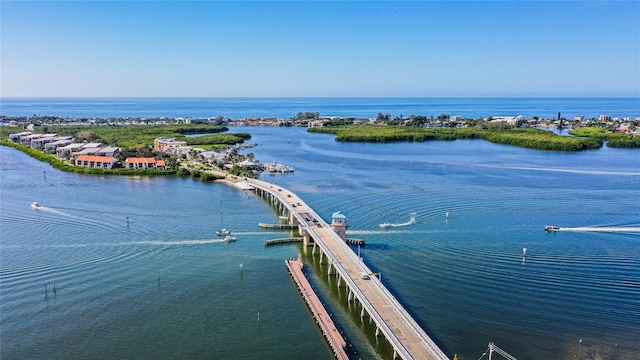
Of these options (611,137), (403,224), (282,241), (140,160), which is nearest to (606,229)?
(403,224)

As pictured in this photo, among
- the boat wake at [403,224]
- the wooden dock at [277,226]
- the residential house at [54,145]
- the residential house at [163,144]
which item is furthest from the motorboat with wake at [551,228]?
the residential house at [54,145]

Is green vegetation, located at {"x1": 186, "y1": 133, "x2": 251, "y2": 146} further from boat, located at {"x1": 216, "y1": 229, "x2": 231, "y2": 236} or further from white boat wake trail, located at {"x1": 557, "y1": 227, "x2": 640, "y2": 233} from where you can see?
white boat wake trail, located at {"x1": 557, "y1": 227, "x2": 640, "y2": 233}

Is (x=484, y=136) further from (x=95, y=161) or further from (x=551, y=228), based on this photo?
(x=95, y=161)

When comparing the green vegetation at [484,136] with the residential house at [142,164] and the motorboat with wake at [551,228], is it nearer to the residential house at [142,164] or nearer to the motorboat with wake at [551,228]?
the residential house at [142,164]

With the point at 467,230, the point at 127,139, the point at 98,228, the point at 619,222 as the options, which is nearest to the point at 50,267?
the point at 98,228

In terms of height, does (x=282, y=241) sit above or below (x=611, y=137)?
below
